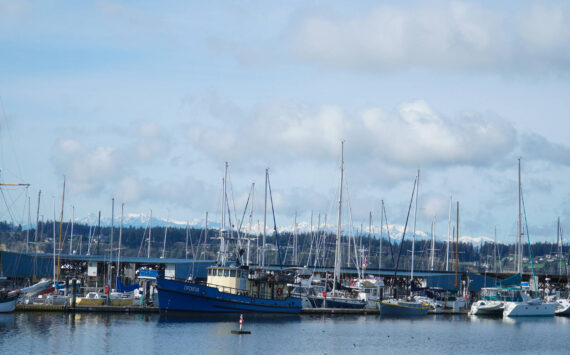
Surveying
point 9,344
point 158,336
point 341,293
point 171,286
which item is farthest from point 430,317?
point 9,344

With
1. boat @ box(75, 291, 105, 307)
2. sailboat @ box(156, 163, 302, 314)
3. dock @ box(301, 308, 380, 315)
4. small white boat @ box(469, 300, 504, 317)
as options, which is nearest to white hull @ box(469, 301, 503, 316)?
small white boat @ box(469, 300, 504, 317)

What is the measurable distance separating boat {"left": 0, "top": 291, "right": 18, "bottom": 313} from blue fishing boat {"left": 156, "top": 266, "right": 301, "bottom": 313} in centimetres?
1157

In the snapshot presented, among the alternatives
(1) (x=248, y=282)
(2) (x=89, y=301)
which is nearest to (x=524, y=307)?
(1) (x=248, y=282)

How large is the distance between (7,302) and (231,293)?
18482mm

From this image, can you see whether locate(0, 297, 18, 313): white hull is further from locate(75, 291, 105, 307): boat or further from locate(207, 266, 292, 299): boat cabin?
locate(207, 266, 292, 299): boat cabin

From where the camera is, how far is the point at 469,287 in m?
105

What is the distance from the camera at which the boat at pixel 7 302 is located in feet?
197

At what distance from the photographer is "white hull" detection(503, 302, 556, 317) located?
8125 centimetres

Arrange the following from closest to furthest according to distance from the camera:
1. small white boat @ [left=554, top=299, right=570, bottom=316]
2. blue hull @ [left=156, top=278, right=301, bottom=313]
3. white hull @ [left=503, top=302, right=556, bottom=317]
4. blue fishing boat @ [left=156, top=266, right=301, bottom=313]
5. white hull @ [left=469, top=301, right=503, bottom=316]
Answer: blue hull @ [left=156, top=278, right=301, bottom=313] → blue fishing boat @ [left=156, top=266, right=301, bottom=313] → white hull @ [left=503, top=302, right=556, bottom=317] → white hull @ [left=469, top=301, right=503, bottom=316] → small white boat @ [left=554, top=299, right=570, bottom=316]

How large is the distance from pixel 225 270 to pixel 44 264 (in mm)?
38075

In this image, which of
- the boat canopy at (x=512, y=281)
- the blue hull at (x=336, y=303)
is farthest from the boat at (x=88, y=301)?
the boat canopy at (x=512, y=281)

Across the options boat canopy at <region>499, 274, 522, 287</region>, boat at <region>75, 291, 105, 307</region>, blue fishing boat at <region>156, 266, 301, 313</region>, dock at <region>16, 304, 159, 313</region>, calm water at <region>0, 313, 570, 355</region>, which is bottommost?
calm water at <region>0, 313, 570, 355</region>

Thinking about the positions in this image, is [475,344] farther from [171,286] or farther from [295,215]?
[295,215]

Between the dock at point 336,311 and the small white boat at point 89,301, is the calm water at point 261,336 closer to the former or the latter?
the dock at point 336,311
